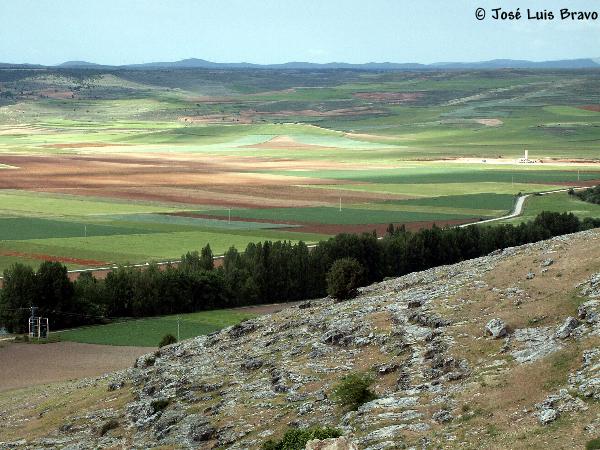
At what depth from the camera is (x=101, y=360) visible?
8331cm

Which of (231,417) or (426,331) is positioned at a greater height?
(426,331)

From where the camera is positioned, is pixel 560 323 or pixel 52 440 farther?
pixel 52 440

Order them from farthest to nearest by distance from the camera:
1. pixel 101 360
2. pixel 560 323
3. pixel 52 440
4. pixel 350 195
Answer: pixel 350 195, pixel 101 360, pixel 52 440, pixel 560 323

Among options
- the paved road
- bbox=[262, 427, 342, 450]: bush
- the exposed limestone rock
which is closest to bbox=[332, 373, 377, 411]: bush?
bbox=[262, 427, 342, 450]: bush

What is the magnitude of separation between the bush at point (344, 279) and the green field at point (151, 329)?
18897 millimetres

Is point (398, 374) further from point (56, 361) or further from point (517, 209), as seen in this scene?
point (517, 209)

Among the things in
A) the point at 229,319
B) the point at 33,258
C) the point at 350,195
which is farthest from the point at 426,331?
the point at 350,195

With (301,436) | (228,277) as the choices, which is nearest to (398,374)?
(301,436)

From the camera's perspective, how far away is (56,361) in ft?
275

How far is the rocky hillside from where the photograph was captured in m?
42.3

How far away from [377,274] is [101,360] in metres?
40.3

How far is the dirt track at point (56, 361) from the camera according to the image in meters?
79.1

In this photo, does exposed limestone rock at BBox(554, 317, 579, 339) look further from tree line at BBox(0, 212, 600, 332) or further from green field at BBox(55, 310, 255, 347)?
tree line at BBox(0, 212, 600, 332)

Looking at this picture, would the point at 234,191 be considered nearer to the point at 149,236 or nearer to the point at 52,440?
the point at 149,236
